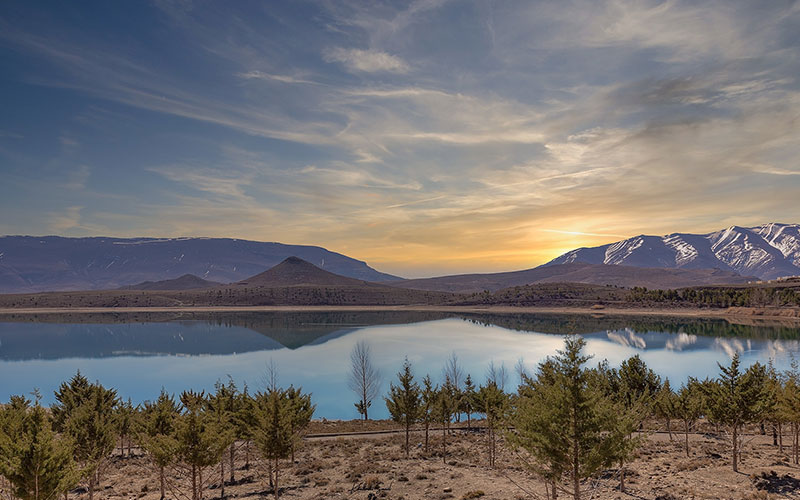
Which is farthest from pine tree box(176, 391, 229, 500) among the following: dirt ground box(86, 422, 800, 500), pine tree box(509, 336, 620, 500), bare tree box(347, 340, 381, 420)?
bare tree box(347, 340, 381, 420)

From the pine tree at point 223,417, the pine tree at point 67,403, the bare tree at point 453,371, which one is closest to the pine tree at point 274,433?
the pine tree at point 223,417

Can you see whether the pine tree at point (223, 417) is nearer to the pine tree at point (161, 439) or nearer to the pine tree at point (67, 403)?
the pine tree at point (161, 439)

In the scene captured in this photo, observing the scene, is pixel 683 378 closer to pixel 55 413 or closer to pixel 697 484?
pixel 697 484

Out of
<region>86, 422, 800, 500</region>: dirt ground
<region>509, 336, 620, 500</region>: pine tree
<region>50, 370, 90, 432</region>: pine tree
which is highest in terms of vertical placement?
<region>509, 336, 620, 500</region>: pine tree

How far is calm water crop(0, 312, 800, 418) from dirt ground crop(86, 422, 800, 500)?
94.4 feet

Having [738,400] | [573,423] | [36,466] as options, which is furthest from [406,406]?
[36,466]

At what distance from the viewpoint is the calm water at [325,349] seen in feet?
274

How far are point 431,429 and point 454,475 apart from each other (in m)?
21.6

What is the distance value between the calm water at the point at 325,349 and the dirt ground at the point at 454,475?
2876cm

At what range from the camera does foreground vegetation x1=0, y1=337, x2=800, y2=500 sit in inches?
655

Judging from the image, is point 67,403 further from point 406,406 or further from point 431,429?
point 431,429

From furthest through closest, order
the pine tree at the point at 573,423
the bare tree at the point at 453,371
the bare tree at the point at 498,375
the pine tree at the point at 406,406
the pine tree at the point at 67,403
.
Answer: the bare tree at the point at 453,371, the bare tree at the point at 498,375, the pine tree at the point at 67,403, the pine tree at the point at 406,406, the pine tree at the point at 573,423

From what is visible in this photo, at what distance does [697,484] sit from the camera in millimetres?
24484

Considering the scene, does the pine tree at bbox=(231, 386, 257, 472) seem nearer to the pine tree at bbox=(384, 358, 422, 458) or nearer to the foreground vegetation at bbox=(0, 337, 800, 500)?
the foreground vegetation at bbox=(0, 337, 800, 500)
